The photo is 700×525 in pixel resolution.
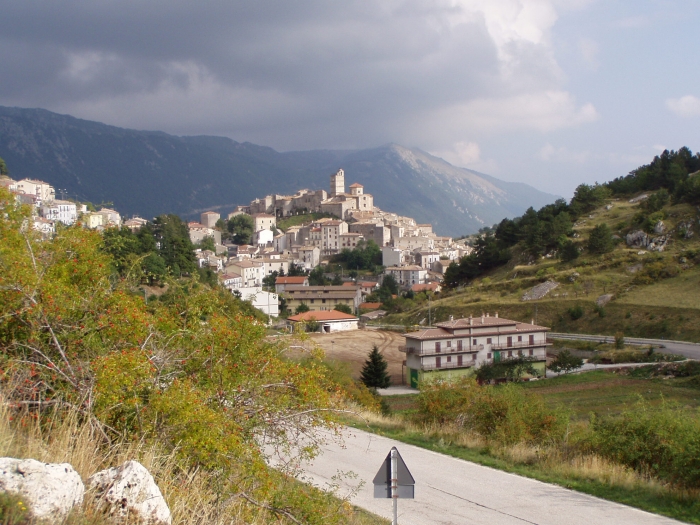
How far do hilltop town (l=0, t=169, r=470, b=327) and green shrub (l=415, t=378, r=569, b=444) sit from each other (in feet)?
172

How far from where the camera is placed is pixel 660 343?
41.5 m

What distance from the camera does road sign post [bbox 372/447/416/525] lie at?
5.88 m

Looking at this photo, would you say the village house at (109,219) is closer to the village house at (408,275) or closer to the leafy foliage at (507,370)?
the leafy foliage at (507,370)

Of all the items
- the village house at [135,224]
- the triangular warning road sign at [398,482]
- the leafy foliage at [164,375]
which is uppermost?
the village house at [135,224]

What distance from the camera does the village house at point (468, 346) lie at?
1465 inches

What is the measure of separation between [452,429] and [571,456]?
2962mm

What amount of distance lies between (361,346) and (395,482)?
44449 mm

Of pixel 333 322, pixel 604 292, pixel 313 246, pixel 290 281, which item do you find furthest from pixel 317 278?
pixel 604 292

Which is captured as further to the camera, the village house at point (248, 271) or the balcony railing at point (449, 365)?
the village house at point (248, 271)

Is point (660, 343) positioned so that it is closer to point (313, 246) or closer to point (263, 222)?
point (313, 246)

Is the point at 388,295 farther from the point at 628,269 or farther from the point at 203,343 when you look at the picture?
the point at 203,343

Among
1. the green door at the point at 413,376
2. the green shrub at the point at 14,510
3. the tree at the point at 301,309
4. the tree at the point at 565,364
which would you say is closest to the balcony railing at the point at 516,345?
the tree at the point at 565,364

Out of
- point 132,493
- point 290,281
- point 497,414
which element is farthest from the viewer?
point 290,281

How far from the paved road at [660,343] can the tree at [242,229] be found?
3422 inches
